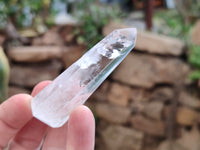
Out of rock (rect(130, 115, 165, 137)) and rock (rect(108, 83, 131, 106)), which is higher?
rock (rect(108, 83, 131, 106))

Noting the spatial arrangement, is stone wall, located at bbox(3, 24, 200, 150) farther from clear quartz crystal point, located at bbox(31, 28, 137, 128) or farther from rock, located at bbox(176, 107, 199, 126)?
clear quartz crystal point, located at bbox(31, 28, 137, 128)

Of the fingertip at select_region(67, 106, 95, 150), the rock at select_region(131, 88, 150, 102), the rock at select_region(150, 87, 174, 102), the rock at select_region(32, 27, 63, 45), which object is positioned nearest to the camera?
the fingertip at select_region(67, 106, 95, 150)

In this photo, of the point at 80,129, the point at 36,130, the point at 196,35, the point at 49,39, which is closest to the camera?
the point at 80,129

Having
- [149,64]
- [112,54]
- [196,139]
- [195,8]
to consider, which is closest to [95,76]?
[112,54]

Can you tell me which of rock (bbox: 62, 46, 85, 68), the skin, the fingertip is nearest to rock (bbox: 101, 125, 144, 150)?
rock (bbox: 62, 46, 85, 68)

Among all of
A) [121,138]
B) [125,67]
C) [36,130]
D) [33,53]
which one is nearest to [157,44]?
[125,67]

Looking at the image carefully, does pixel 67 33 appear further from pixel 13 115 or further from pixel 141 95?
pixel 13 115

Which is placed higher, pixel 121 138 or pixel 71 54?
pixel 71 54

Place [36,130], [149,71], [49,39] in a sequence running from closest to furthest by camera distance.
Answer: [36,130], [149,71], [49,39]

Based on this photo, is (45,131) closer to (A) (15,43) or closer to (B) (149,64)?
(B) (149,64)
